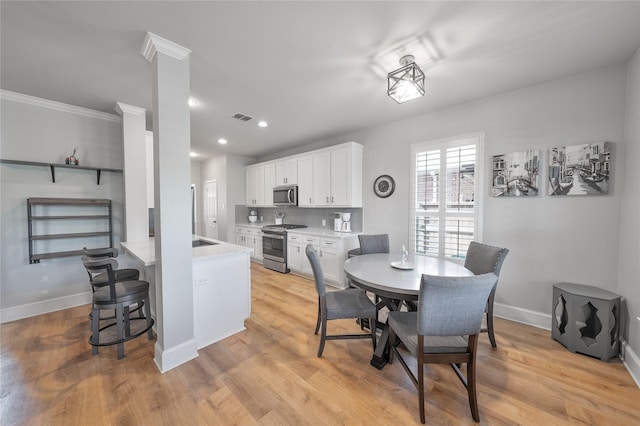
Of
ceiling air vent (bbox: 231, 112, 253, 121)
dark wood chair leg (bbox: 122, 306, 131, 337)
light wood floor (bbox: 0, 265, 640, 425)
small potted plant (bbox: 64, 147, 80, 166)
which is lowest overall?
light wood floor (bbox: 0, 265, 640, 425)

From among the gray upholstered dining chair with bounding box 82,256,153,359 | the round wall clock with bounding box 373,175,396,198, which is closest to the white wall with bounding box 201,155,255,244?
the round wall clock with bounding box 373,175,396,198

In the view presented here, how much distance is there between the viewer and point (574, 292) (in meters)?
2.24

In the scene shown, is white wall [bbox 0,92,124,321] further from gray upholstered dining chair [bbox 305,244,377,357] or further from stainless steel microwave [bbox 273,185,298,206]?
gray upholstered dining chair [bbox 305,244,377,357]

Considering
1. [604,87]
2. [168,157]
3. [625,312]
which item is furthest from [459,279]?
[604,87]

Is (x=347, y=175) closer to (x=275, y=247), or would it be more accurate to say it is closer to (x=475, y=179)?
(x=475, y=179)

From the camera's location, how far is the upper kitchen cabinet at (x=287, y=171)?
200 inches

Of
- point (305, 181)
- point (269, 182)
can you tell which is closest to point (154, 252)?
point (305, 181)

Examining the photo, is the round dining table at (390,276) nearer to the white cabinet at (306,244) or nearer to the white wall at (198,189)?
the white cabinet at (306,244)

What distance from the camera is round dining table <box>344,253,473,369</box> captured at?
183 centimetres

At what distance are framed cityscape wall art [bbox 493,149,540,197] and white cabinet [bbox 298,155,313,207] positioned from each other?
2952 mm

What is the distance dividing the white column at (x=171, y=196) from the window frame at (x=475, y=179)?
293 centimetres

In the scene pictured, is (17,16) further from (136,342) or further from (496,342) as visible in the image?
(496,342)

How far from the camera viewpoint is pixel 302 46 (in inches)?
79.4

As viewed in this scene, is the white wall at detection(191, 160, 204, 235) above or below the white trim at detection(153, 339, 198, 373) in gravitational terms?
above
